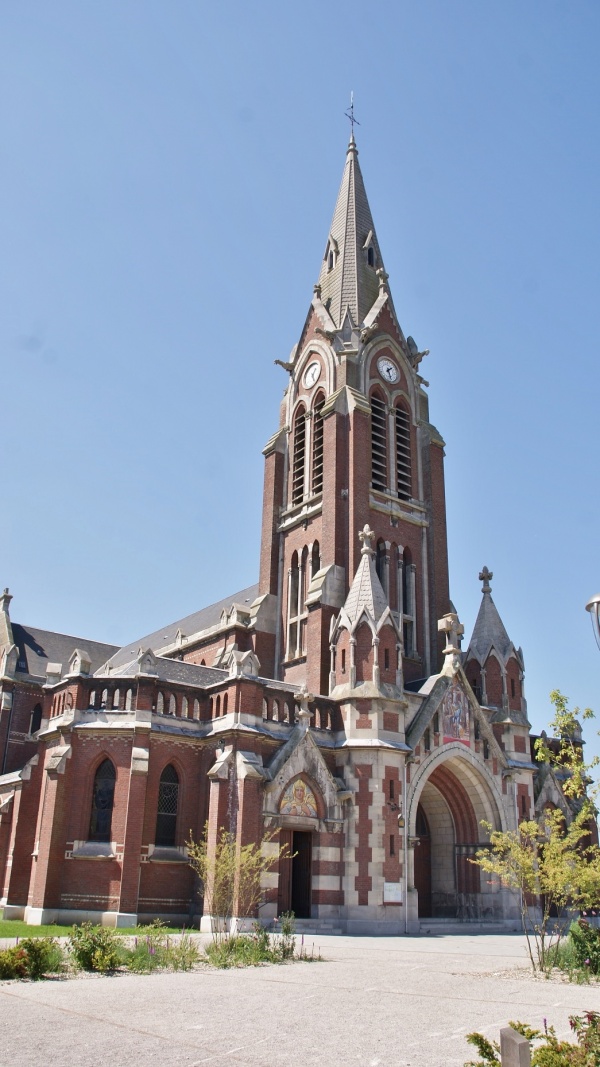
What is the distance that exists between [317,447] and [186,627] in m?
14.4

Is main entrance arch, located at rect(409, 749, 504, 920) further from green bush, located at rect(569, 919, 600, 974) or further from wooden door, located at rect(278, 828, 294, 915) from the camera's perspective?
green bush, located at rect(569, 919, 600, 974)

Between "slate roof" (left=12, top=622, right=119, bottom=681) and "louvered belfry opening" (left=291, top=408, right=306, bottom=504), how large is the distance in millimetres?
15172

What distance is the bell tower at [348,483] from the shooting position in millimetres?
38594

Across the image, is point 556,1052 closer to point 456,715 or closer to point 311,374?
point 456,715

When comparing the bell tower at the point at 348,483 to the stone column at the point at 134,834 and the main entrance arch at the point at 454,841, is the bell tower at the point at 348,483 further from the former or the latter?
the stone column at the point at 134,834

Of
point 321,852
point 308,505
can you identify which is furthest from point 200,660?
point 321,852

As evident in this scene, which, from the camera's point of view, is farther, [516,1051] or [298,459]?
[298,459]

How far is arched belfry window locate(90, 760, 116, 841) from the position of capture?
2825 centimetres

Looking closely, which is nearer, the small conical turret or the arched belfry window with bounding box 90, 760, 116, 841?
the arched belfry window with bounding box 90, 760, 116, 841

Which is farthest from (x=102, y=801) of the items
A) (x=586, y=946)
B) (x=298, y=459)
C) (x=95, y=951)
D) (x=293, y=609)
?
(x=298, y=459)

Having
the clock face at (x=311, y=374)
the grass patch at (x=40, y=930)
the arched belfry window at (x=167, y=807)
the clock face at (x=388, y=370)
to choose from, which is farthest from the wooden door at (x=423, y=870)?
the clock face at (x=311, y=374)

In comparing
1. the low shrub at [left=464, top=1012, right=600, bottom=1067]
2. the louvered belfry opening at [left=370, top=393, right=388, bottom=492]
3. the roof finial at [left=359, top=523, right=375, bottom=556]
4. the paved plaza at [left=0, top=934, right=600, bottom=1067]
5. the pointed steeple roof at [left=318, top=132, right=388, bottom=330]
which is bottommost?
the paved plaza at [left=0, top=934, right=600, bottom=1067]

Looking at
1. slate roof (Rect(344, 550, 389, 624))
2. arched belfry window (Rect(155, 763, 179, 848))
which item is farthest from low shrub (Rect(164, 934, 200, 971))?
slate roof (Rect(344, 550, 389, 624))

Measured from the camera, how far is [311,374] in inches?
1785
